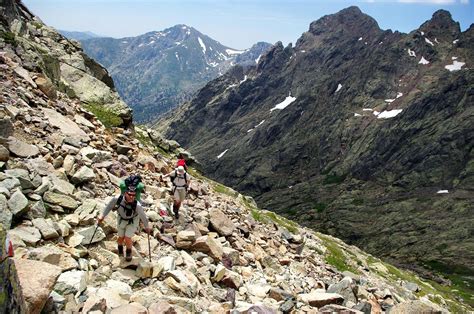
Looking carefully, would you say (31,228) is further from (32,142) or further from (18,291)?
(32,142)

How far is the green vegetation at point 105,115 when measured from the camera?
3125 cm

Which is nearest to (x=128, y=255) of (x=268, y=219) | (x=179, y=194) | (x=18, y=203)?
(x=18, y=203)

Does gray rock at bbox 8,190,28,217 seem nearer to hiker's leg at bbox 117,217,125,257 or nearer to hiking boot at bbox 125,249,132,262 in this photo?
hiker's leg at bbox 117,217,125,257

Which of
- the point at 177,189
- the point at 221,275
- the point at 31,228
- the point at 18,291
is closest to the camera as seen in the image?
the point at 18,291

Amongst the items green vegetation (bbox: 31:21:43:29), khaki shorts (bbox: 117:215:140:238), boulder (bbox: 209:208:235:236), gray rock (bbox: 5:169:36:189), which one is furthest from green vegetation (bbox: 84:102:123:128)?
khaki shorts (bbox: 117:215:140:238)

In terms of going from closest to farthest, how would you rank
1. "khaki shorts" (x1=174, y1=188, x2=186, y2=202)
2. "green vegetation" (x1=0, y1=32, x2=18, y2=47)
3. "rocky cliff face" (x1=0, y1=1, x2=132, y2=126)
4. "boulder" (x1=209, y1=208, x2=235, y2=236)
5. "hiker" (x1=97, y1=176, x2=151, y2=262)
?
"hiker" (x1=97, y1=176, x2=151, y2=262), "khaki shorts" (x1=174, y1=188, x2=186, y2=202), "boulder" (x1=209, y1=208, x2=235, y2=236), "rocky cliff face" (x1=0, y1=1, x2=132, y2=126), "green vegetation" (x1=0, y1=32, x2=18, y2=47)

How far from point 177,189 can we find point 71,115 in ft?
31.3

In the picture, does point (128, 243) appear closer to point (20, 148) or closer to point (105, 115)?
point (20, 148)

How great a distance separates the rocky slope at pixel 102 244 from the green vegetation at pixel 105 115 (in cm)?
320

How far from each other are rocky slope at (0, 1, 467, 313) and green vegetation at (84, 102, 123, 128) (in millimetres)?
3197

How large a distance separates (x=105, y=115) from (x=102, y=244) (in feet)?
63.0

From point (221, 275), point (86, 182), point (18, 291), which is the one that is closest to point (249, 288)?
point (221, 275)

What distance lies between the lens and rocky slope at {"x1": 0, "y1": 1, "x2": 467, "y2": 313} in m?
11.3

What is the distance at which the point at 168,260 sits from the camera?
1518 cm
